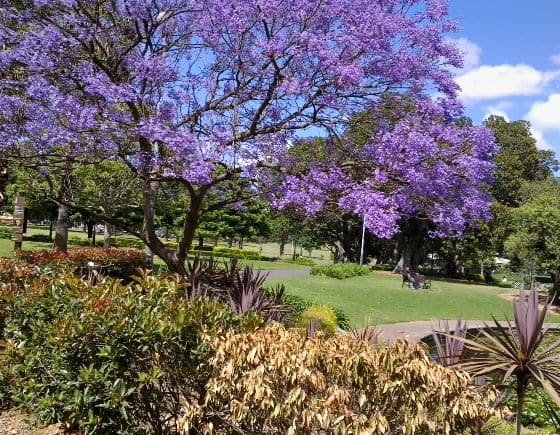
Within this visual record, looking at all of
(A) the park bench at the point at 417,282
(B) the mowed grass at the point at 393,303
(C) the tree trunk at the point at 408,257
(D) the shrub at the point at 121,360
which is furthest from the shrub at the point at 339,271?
(D) the shrub at the point at 121,360

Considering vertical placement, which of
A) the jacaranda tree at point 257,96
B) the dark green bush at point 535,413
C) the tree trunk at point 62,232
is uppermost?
the jacaranda tree at point 257,96

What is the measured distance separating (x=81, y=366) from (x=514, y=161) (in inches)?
1758

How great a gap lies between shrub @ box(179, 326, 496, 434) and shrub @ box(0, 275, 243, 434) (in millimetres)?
471

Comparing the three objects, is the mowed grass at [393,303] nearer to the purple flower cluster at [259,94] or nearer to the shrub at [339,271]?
the shrub at [339,271]

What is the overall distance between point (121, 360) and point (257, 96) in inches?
224

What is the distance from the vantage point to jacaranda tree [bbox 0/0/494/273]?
7492mm

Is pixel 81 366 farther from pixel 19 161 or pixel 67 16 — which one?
pixel 19 161

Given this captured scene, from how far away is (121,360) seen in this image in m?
3.61

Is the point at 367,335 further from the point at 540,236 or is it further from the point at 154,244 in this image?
the point at 540,236

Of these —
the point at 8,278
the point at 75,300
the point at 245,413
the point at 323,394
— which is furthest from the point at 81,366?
the point at 8,278

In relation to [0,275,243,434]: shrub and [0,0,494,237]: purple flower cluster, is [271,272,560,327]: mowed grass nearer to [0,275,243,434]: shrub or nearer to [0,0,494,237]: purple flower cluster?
[0,0,494,237]: purple flower cluster

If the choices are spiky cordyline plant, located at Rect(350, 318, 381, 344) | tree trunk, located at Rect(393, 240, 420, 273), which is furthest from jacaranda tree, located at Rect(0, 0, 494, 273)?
tree trunk, located at Rect(393, 240, 420, 273)

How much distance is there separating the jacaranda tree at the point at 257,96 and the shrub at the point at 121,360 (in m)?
3.48

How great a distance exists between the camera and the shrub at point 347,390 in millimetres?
2898
